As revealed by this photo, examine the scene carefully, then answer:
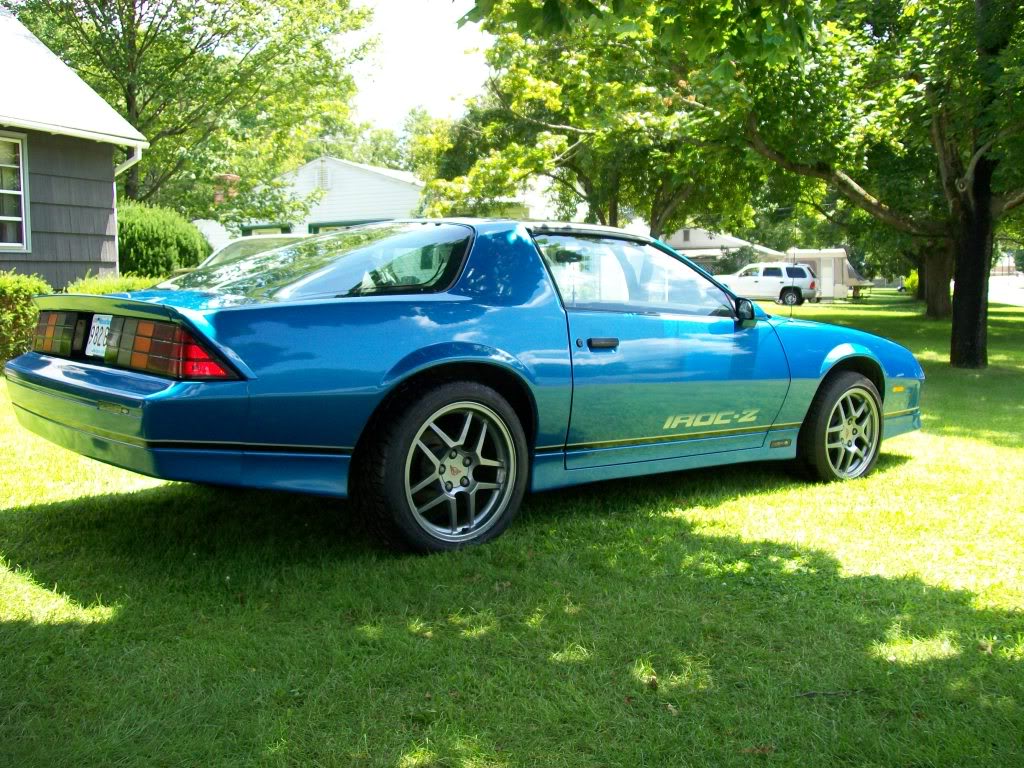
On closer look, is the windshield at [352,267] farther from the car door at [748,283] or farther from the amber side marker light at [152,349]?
the car door at [748,283]

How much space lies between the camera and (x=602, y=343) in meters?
4.55

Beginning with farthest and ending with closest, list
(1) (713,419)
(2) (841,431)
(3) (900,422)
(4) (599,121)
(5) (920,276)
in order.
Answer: (5) (920,276)
(4) (599,121)
(3) (900,422)
(2) (841,431)
(1) (713,419)

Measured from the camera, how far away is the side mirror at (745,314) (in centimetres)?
522

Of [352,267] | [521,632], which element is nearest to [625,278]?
[352,267]

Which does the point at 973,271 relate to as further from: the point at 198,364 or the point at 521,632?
the point at 198,364

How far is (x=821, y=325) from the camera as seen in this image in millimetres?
5719

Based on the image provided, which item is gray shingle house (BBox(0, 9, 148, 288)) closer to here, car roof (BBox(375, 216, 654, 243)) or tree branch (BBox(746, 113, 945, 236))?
tree branch (BBox(746, 113, 945, 236))

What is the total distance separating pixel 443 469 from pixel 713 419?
167 cm

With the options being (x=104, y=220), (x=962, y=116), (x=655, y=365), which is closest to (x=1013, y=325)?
(x=962, y=116)

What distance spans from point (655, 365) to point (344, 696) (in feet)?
8.19

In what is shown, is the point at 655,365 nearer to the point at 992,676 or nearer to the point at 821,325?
the point at 821,325

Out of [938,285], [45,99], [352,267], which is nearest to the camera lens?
[352,267]

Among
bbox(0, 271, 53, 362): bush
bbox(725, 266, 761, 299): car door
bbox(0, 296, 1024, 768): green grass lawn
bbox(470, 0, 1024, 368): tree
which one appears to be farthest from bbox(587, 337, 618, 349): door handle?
bbox(725, 266, 761, 299): car door

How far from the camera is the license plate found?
154 inches
